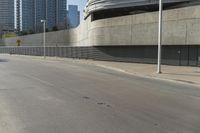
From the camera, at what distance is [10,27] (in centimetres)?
16400

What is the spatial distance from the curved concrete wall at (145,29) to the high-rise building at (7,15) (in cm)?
11468

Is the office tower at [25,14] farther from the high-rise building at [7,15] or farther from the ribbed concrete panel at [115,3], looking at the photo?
the ribbed concrete panel at [115,3]

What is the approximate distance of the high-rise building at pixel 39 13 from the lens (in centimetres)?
12988

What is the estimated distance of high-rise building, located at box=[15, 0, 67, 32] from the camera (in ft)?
426

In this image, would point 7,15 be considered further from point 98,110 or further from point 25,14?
Answer: point 98,110

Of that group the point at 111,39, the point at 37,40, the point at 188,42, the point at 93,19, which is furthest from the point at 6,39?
the point at 188,42

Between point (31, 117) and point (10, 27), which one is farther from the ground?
point (10, 27)

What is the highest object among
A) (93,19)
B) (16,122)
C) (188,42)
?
(93,19)

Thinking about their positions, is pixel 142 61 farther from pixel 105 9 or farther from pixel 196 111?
pixel 196 111

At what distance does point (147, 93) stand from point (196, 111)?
4.14 m

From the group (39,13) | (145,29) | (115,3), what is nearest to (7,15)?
(39,13)

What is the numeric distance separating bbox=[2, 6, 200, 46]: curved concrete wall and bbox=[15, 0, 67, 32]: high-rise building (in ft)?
269

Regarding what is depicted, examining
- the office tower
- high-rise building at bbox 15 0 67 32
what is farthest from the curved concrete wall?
the office tower

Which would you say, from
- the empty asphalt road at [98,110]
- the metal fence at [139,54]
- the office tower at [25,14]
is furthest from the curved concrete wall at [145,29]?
the office tower at [25,14]
